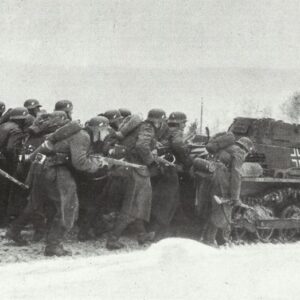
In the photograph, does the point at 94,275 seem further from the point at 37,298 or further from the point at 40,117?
the point at 40,117

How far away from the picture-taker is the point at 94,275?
636 centimetres

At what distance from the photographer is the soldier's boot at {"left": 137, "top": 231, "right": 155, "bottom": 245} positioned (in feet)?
29.7

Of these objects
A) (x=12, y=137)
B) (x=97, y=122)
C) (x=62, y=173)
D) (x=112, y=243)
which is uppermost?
(x=97, y=122)

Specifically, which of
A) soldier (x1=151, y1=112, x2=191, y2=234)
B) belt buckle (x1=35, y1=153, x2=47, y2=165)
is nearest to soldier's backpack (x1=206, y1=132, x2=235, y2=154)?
soldier (x1=151, y1=112, x2=191, y2=234)

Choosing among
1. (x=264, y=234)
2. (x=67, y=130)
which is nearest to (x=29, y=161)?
(x=67, y=130)

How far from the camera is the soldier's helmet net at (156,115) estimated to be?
8742 mm

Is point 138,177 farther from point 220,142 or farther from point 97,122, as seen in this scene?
point 220,142

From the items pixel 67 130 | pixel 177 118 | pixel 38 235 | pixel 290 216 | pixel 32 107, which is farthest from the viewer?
pixel 290 216

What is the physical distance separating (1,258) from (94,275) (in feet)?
6.10

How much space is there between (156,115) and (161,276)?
3.00 m

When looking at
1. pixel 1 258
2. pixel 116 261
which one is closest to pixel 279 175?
pixel 116 261

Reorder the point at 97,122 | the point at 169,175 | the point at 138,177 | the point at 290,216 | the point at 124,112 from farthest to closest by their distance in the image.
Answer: the point at 290,216
the point at 124,112
the point at 169,175
the point at 138,177
the point at 97,122

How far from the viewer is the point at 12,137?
9312 millimetres

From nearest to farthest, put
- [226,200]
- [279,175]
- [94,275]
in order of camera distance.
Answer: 1. [94,275]
2. [226,200]
3. [279,175]
